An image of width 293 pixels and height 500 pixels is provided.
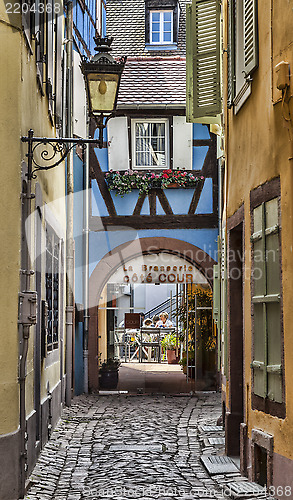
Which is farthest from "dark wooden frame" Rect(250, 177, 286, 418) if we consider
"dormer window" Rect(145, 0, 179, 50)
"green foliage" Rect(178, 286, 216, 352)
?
"dormer window" Rect(145, 0, 179, 50)

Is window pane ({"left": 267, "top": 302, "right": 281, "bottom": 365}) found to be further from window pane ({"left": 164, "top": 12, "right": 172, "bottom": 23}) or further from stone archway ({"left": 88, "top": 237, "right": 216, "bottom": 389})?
window pane ({"left": 164, "top": 12, "right": 172, "bottom": 23})

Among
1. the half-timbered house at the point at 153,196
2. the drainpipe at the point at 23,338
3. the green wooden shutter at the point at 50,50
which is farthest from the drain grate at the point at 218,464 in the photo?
the half-timbered house at the point at 153,196

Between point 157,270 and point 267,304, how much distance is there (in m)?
10.2

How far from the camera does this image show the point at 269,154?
638 centimetres

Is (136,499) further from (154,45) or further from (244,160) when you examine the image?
(154,45)

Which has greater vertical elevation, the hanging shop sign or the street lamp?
the street lamp

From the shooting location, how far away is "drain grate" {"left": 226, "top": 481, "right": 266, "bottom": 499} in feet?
20.1

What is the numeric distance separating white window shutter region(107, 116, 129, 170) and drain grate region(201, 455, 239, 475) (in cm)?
897

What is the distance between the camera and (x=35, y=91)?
26.7 ft

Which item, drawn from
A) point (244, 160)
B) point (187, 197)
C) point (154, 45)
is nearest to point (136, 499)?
point (244, 160)

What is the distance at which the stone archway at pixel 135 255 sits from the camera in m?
16.2

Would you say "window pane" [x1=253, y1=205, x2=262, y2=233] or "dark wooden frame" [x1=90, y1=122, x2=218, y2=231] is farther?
"dark wooden frame" [x1=90, y1=122, x2=218, y2=231]

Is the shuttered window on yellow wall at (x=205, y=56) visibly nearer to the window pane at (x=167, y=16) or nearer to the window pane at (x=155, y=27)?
the window pane at (x=155, y=27)

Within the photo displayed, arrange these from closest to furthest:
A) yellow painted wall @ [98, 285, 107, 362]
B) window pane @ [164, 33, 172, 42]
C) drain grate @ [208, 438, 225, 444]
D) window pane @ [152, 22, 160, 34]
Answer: drain grate @ [208, 438, 225, 444], window pane @ [164, 33, 172, 42], window pane @ [152, 22, 160, 34], yellow painted wall @ [98, 285, 107, 362]
